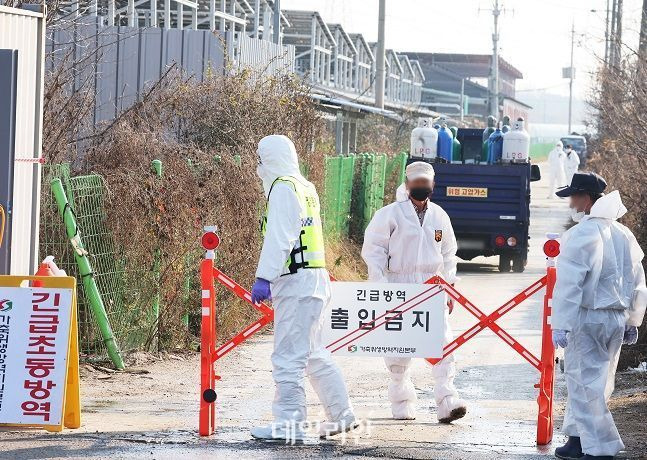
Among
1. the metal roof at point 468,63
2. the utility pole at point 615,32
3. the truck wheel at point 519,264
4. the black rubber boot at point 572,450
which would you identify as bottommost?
the black rubber boot at point 572,450

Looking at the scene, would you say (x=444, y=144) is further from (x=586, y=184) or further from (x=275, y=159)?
(x=586, y=184)

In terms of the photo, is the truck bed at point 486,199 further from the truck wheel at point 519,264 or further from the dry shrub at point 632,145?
the dry shrub at point 632,145

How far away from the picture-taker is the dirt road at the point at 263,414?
809 centimetres

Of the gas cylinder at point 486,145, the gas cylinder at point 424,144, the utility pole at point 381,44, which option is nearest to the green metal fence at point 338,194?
the gas cylinder at point 424,144

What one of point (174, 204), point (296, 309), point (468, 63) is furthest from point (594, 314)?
point (468, 63)

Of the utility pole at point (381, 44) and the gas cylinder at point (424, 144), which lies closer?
the gas cylinder at point (424, 144)

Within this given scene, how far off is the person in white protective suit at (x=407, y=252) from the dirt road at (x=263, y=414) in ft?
0.76

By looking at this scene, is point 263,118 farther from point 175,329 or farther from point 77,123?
point 175,329

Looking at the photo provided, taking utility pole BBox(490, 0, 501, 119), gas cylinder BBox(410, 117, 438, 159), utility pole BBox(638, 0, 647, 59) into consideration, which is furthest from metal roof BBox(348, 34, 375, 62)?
gas cylinder BBox(410, 117, 438, 159)

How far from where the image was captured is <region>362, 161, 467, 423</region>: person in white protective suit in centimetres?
955

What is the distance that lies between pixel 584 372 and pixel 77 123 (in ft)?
25.9

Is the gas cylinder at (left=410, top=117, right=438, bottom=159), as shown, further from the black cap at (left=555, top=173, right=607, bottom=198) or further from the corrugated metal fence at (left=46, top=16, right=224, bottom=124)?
the black cap at (left=555, top=173, right=607, bottom=198)

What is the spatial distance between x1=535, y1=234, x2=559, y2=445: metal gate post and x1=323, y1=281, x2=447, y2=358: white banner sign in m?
0.72

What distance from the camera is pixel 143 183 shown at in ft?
38.7
